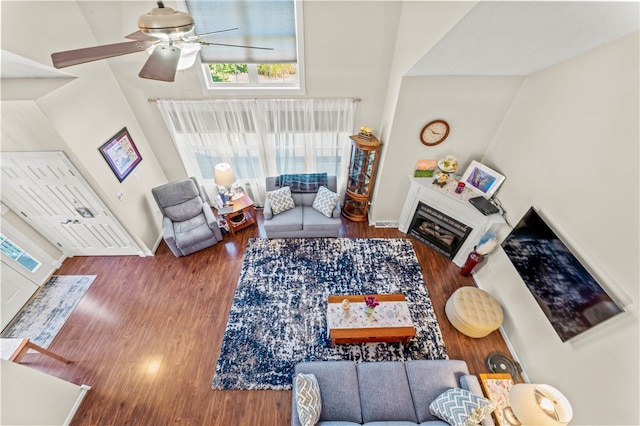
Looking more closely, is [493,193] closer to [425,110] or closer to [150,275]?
[425,110]

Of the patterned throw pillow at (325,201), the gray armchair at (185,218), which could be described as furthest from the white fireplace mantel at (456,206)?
the gray armchair at (185,218)

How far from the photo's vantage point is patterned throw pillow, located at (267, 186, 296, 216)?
14.3ft

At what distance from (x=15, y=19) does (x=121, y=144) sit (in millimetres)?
1548

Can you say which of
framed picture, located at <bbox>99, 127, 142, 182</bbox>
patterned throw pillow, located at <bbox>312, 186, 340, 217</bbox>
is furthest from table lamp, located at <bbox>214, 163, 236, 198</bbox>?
patterned throw pillow, located at <bbox>312, 186, 340, 217</bbox>

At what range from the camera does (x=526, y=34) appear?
182cm

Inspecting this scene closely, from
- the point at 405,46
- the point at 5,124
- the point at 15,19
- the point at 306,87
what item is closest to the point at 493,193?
the point at 405,46

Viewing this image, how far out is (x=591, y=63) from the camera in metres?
2.23

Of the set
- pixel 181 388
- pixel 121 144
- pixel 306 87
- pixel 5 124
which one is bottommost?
pixel 181 388

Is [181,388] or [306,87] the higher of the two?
[306,87]

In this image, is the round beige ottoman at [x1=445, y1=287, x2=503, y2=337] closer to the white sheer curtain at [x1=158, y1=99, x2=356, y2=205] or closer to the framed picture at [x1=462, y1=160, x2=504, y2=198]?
the framed picture at [x1=462, y1=160, x2=504, y2=198]

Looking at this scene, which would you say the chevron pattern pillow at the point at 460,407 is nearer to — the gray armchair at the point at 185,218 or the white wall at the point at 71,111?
the gray armchair at the point at 185,218

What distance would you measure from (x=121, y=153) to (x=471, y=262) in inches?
208

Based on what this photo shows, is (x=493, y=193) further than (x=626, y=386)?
Yes

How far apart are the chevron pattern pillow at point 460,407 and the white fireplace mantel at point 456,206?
2.05m
